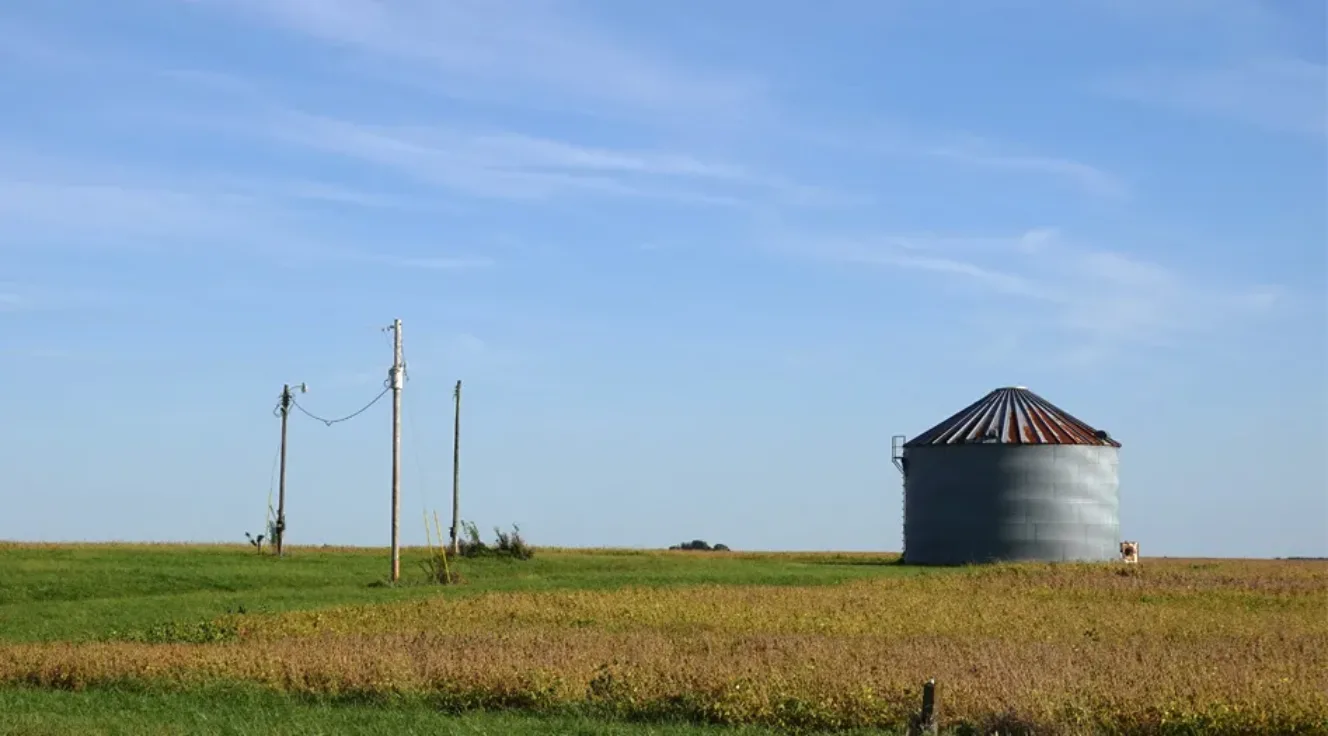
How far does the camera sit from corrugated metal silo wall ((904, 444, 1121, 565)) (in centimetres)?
7400

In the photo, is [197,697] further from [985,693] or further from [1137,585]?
[1137,585]

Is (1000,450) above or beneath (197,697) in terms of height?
above

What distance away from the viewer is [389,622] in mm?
35875

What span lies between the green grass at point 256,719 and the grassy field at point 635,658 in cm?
7

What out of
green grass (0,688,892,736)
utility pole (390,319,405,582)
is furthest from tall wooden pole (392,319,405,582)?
green grass (0,688,892,736)

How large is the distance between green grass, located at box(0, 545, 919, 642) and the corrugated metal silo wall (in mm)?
7038

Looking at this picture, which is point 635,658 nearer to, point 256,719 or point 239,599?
point 256,719

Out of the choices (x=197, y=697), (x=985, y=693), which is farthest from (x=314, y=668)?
(x=985, y=693)

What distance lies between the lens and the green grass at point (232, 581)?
129 ft

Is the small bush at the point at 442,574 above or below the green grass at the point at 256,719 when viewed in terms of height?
above

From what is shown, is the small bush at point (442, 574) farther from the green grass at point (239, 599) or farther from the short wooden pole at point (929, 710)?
the short wooden pole at point (929, 710)

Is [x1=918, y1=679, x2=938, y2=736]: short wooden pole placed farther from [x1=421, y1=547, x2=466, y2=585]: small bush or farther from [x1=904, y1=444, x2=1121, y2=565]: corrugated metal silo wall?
[x1=904, y1=444, x2=1121, y2=565]: corrugated metal silo wall

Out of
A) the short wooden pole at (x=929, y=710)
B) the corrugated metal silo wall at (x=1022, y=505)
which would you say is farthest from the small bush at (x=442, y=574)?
the short wooden pole at (x=929, y=710)

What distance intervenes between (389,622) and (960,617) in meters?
13.3
